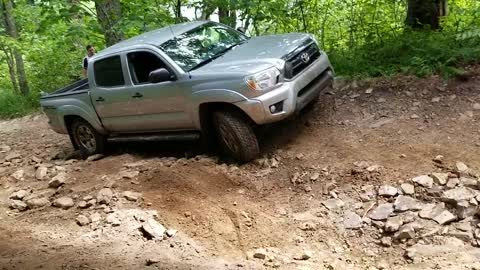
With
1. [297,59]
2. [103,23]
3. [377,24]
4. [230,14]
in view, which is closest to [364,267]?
[297,59]

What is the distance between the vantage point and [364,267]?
3904 millimetres

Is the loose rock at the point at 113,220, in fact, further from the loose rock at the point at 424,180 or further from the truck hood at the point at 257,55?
the loose rock at the point at 424,180

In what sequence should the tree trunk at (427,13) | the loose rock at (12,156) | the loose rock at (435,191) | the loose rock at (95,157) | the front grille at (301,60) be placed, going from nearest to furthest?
the loose rock at (435,191), the front grille at (301,60), the loose rock at (95,157), the tree trunk at (427,13), the loose rock at (12,156)

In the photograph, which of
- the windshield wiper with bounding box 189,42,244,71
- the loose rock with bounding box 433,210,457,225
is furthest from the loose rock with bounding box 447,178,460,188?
the windshield wiper with bounding box 189,42,244,71

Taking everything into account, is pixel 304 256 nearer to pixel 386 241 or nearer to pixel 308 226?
pixel 308 226

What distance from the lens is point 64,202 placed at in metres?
5.61

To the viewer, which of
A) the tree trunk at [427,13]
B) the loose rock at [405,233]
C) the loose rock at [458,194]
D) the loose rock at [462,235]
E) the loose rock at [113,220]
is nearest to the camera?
the loose rock at [462,235]

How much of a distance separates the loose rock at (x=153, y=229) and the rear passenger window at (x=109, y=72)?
2563 millimetres

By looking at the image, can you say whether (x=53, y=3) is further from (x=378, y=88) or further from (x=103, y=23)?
(x=378, y=88)

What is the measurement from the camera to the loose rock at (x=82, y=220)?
16.6 feet

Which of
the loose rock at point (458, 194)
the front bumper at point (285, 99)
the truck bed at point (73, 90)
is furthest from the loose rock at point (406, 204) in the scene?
the truck bed at point (73, 90)

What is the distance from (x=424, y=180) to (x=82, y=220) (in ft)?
12.1

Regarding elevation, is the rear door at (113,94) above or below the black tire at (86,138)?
above

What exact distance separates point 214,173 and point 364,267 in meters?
2.46
